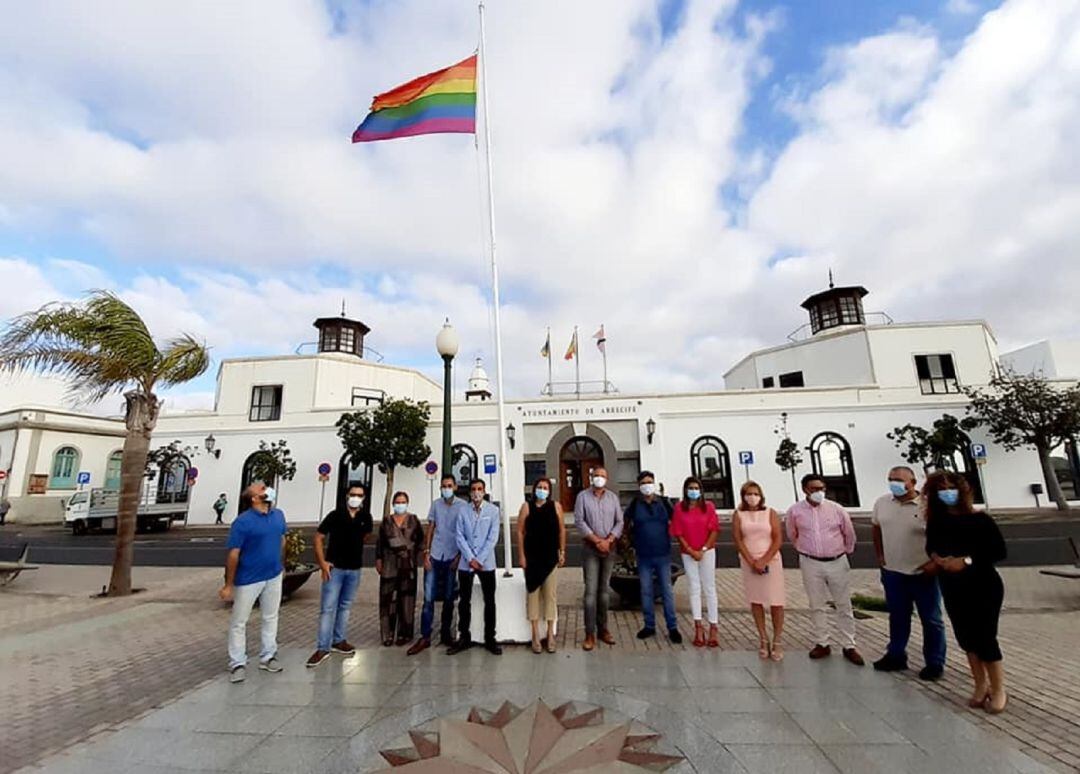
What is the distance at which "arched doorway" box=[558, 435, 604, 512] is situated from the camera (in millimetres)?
22281

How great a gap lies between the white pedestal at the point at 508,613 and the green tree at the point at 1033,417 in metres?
22.9

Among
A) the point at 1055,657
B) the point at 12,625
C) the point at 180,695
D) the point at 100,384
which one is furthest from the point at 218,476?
the point at 1055,657

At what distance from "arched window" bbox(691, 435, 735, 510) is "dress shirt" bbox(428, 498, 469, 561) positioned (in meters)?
17.1

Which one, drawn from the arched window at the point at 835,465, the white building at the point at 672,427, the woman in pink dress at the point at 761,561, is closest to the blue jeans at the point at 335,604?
the woman in pink dress at the point at 761,561

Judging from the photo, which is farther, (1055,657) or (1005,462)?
(1005,462)

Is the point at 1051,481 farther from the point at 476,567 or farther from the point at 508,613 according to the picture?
the point at 476,567

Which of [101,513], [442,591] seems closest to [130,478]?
[442,591]

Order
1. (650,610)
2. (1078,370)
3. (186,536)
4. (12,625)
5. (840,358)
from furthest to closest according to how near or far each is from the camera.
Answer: (1078,370), (840,358), (186,536), (12,625), (650,610)

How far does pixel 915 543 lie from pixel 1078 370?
4498 cm

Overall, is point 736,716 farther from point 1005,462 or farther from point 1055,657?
point 1005,462

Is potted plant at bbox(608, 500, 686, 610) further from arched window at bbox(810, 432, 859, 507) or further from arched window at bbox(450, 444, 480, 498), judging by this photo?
arched window at bbox(810, 432, 859, 507)

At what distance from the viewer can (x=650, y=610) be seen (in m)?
5.69

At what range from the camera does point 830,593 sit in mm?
4996

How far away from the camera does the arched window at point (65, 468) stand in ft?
93.6
